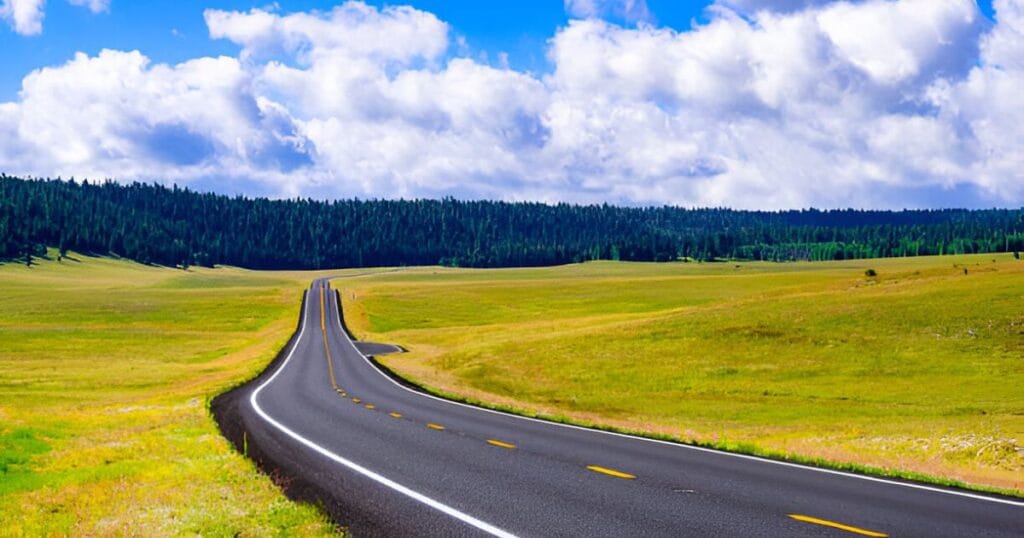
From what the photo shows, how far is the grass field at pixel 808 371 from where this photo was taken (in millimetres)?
23797

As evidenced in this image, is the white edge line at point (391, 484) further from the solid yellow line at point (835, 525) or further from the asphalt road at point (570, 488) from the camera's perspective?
the solid yellow line at point (835, 525)

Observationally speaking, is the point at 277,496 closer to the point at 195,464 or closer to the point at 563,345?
the point at 195,464

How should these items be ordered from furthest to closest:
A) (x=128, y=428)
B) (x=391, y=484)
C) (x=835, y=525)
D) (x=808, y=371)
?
(x=808, y=371)
(x=128, y=428)
(x=391, y=484)
(x=835, y=525)

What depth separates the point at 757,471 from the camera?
53.0 ft

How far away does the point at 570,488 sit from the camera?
46.4ft

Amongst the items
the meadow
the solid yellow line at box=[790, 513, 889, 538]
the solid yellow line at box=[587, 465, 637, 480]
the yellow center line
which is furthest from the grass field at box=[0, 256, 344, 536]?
the solid yellow line at box=[790, 513, 889, 538]

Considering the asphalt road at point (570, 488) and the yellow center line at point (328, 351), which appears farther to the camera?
the yellow center line at point (328, 351)

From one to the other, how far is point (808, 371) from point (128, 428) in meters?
37.5

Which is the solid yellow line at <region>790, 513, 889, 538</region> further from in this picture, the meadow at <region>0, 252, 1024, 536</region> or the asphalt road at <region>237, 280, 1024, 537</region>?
the meadow at <region>0, 252, 1024, 536</region>

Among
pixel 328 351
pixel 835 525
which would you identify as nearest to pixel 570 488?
pixel 835 525

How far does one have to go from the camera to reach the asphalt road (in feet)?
37.7

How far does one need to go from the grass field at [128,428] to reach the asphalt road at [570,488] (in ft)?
4.76

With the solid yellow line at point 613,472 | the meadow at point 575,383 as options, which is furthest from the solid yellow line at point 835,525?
the meadow at point 575,383

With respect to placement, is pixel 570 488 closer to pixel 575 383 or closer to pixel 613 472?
pixel 613 472
